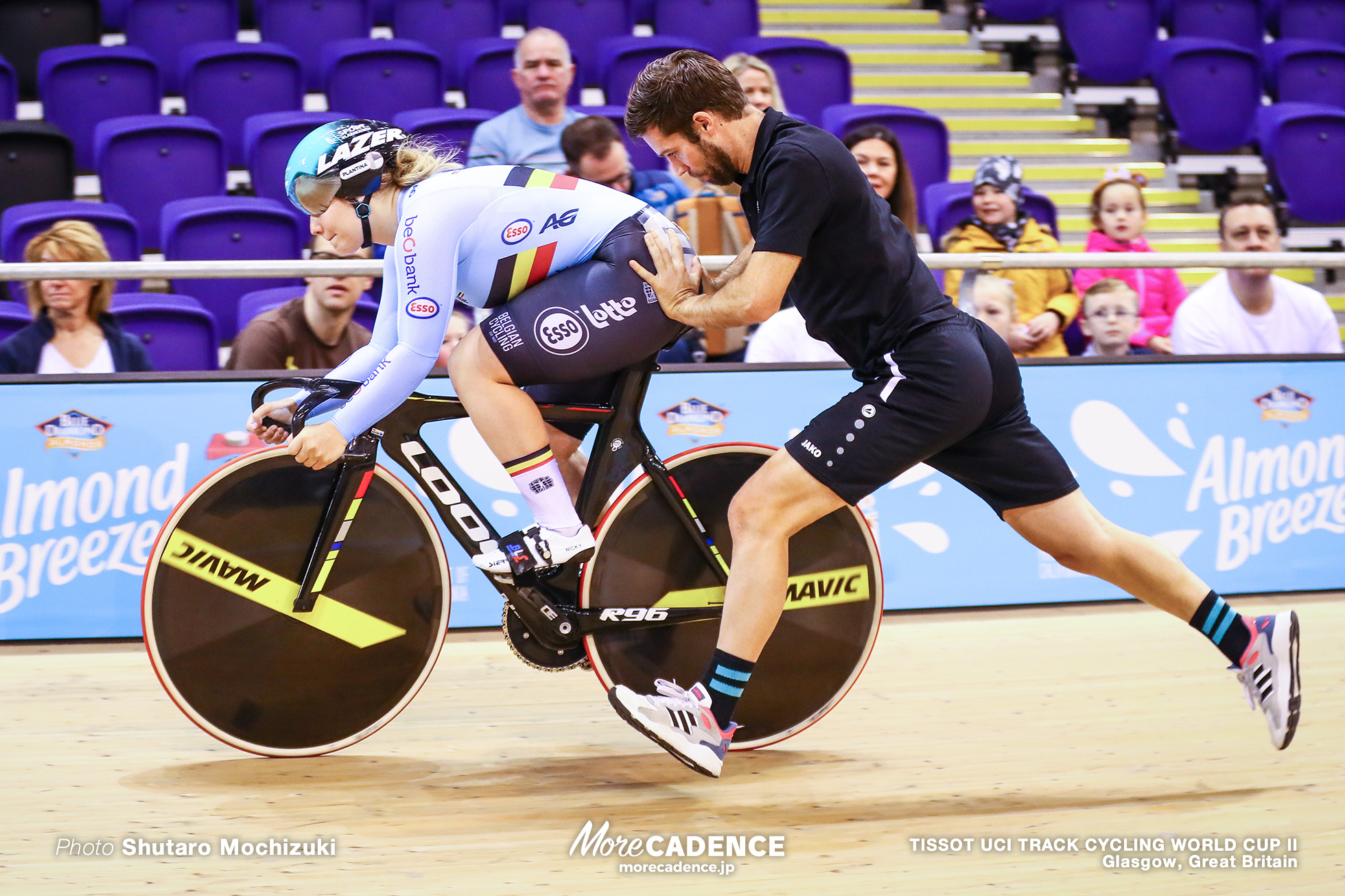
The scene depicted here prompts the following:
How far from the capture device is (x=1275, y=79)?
9078 millimetres

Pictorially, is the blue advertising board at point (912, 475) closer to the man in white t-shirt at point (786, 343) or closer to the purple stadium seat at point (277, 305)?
the man in white t-shirt at point (786, 343)

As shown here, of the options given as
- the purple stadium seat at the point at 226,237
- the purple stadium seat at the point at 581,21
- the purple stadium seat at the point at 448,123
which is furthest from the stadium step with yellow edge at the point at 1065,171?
the purple stadium seat at the point at 226,237

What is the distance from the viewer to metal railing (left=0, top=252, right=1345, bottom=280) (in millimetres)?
4248

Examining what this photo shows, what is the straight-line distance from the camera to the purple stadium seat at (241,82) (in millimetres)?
7180

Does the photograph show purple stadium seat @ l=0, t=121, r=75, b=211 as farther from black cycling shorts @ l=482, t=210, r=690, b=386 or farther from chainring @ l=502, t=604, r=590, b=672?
chainring @ l=502, t=604, r=590, b=672

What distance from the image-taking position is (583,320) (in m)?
2.96

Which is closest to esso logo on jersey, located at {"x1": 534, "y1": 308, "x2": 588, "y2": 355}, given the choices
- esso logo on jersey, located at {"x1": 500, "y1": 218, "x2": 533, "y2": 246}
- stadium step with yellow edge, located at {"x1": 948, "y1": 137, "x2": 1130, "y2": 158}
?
esso logo on jersey, located at {"x1": 500, "y1": 218, "x2": 533, "y2": 246}

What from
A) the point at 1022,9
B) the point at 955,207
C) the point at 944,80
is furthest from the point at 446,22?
the point at 1022,9

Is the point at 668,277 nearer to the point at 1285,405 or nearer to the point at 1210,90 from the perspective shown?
the point at 1285,405

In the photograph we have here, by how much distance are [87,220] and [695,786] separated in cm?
396

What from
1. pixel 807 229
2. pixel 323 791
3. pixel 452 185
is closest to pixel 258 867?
pixel 323 791

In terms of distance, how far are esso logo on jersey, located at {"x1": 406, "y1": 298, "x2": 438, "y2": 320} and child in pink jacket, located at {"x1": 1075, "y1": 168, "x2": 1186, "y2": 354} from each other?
3.38 m

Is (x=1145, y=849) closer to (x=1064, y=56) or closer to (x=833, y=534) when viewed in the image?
(x=833, y=534)

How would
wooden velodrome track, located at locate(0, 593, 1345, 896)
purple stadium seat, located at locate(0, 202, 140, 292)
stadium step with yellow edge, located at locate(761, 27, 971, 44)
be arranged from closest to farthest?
wooden velodrome track, located at locate(0, 593, 1345, 896) → purple stadium seat, located at locate(0, 202, 140, 292) → stadium step with yellow edge, located at locate(761, 27, 971, 44)
